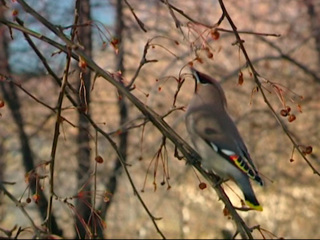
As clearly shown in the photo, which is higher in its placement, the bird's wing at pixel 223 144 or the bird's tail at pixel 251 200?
the bird's wing at pixel 223 144

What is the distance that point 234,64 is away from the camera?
8047 millimetres

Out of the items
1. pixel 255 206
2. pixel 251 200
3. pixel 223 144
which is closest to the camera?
pixel 255 206

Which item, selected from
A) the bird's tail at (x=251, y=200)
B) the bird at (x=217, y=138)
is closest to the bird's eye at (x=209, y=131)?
the bird at (x=217, y=138)

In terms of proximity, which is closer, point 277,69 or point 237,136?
point 237,136

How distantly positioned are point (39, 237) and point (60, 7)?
221 inches

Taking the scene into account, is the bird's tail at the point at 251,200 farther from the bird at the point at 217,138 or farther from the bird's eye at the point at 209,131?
the bird's eye at the point at 209,131

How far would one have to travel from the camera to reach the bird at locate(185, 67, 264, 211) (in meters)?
2.67

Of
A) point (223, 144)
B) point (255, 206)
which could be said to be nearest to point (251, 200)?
point (255, 206)

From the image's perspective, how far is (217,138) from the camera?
282 centimetres

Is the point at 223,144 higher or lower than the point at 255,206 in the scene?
higher

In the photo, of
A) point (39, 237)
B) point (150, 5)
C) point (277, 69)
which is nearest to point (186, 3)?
point (150, 5)

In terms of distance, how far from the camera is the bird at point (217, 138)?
267cm

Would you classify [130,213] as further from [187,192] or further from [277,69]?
[277,69]

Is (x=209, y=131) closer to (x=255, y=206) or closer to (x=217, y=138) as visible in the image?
(x=217, y=138)
